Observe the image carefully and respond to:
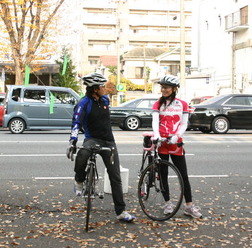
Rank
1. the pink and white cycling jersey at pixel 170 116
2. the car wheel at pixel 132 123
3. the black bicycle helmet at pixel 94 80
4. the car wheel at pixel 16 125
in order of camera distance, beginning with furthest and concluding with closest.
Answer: the car wheel at pixel 132 123, the car wheel at pixel 16 125, the pink and white cycling jersey at pixel 170 116, the black bicycle helmet at pixel 94 80

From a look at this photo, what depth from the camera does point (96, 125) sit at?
631 centimetres

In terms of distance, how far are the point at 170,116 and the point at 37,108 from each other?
14723 millimetres

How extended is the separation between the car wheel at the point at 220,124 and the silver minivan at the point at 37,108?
5.49m

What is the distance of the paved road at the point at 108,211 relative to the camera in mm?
5684

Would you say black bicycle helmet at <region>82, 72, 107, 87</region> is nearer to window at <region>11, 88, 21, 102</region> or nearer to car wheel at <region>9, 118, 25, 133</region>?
car wheel at <region>9, 118, 25, 133</region>

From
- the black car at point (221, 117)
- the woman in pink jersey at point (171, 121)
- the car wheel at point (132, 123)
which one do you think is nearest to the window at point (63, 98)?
the car wheel at point (132, 123)

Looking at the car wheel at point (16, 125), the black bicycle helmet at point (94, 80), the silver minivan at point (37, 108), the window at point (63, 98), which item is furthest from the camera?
the window at point (63, 98)

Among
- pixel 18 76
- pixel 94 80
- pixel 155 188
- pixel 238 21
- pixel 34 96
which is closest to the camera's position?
pixel 94 80

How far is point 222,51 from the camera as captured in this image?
45312 millimetres

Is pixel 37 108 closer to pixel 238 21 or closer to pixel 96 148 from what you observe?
pixel 96 148

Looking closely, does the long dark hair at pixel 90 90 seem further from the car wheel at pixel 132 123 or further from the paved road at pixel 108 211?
the car wheel at pixel 132 123

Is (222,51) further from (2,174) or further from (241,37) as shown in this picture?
(2,174)

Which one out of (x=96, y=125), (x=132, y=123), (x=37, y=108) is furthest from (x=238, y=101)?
(x=96, y=125)

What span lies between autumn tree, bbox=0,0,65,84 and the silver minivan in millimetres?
7903
